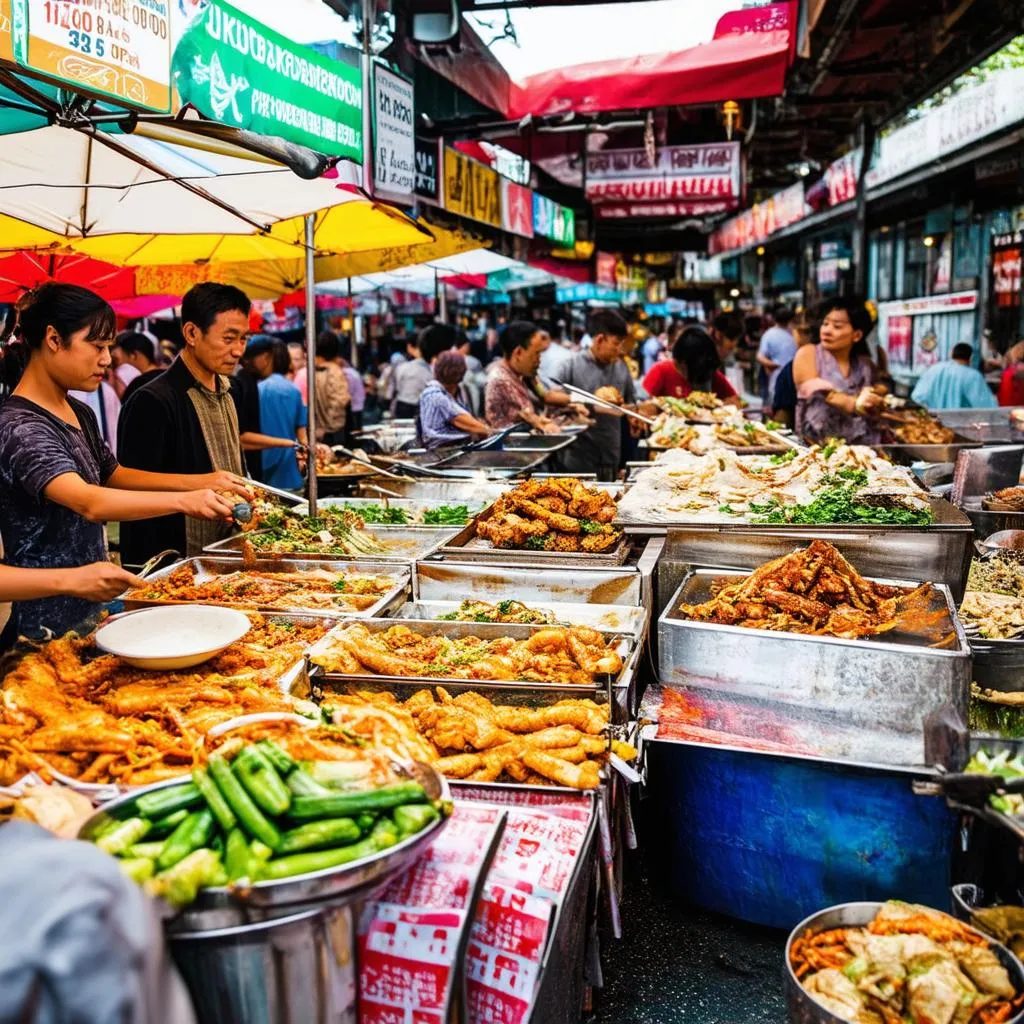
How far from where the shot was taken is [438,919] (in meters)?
2.04

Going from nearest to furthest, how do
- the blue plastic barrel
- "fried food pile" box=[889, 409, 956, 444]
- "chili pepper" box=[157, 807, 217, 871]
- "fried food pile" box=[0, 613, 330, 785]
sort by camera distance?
1. "chili pepper" box=[157, 807, 217, 871]
2. "fried food pile" box=[0, 613, 330, 785]
3. the blue plastic barrel
4. "fried food pile" box=[889, 409, 956, 444]

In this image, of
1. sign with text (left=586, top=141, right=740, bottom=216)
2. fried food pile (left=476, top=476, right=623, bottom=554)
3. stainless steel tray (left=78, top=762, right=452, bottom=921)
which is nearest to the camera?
stainless steel tray (left=78, top=762, right=452, bottom=921)

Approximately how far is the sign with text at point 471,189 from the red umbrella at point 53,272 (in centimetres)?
315

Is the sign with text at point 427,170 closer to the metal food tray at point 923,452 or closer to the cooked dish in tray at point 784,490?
the cooked dish in tray at point 784,490

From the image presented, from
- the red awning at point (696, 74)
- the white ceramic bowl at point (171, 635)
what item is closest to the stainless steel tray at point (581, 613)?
the white ceramic bowl at point (171, 635)

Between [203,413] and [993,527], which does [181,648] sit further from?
[993,527]

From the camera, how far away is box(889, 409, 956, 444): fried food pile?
7672 mm

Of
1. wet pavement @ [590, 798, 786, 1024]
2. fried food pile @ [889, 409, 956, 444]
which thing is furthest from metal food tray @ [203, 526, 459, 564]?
fried food pile @ [889, 409, 956, 444]

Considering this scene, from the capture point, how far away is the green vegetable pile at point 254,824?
1.85 m

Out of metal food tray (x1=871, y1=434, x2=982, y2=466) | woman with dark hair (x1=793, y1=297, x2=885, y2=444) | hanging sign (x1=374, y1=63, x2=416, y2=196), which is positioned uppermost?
hanging sign (x1=374, y1=63, x2=416, y2=196)

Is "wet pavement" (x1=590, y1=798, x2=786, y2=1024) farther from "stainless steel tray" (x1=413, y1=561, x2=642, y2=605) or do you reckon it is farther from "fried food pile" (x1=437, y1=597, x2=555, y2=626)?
"stainless steel tray" (x1=413, y1=561, x2=642, y2=605)

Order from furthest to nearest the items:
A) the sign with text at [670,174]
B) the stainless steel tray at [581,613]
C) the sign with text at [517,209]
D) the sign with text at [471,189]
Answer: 1. the sign with text at [670,174]
2. the sign with text at [517,209]
3. the sign with text at [471,189]
4. the stainless steel tray at [581,613]

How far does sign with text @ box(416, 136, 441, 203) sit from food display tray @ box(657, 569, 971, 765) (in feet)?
20.2

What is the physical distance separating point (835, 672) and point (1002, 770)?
2.54 ft
